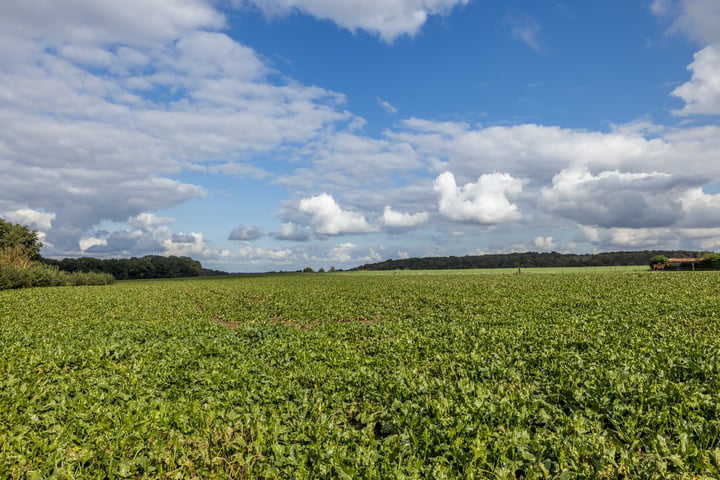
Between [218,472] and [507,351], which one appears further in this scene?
[507,351]

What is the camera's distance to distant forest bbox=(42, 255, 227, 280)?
121375 mm

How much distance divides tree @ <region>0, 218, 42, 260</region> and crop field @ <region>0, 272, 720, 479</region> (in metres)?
71.7

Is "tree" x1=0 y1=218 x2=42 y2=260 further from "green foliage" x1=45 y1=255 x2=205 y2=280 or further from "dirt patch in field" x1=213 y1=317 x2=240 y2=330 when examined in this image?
"dirt patch in field" x1=213 y1=317 x2=240 y2=330

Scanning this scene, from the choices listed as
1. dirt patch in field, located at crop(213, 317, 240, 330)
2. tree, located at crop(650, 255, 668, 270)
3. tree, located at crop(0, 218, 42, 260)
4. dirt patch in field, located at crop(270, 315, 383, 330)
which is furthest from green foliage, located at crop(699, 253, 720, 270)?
tree, located at crop(0, 218, 42, 260)

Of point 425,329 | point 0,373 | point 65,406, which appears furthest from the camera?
point 425,329

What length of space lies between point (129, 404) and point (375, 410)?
20.6ft

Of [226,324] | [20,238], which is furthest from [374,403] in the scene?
[20,238]

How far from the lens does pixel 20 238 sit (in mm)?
72500

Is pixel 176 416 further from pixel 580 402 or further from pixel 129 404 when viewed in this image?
pixel 580 402

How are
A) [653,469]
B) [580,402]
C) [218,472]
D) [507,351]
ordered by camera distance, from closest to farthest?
[653,469] < [218,472] < [580,402] < [507,351]

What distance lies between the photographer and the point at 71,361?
13.2m

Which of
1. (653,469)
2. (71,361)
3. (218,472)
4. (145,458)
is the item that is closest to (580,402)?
(653,469)

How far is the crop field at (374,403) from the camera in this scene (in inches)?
244

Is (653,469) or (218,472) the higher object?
(653,469)
